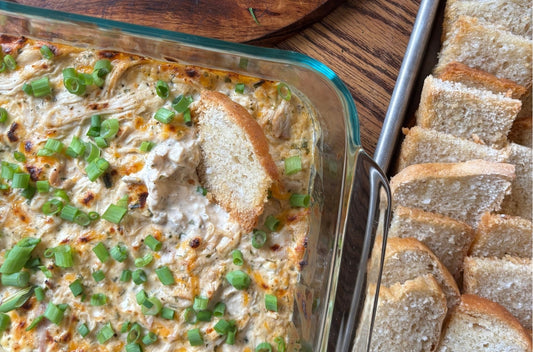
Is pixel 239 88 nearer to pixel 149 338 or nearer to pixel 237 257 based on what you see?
pixel 237 257

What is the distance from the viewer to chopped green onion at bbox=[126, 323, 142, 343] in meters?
2.33

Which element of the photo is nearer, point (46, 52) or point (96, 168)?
point (96, 168)

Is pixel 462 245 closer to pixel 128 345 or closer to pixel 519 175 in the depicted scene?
pixel 519 175

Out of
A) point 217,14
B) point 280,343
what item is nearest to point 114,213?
point 280,343

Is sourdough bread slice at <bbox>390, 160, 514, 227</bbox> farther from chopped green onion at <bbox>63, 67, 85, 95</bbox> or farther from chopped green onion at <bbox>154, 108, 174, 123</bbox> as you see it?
chopped green onion at <bbox>63, 67, 85, 95</bbox>

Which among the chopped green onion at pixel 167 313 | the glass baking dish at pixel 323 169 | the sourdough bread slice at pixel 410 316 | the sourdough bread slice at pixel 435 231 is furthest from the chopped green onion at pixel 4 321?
the sourdough bread slice at pixel 435 231

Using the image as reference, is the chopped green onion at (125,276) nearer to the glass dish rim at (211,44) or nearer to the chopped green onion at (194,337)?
the chopped green onion at (194,337)

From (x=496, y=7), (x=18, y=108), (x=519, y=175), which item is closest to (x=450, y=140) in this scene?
(x=519, y=175)

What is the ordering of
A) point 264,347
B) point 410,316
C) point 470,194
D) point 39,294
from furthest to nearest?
1. point 470,194
2. point 410,316
3. point 39,294
4. point 264,347

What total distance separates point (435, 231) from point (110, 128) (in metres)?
1.54

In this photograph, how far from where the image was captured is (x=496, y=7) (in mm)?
2938

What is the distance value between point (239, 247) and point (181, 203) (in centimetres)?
30

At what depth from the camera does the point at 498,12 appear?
2.95m

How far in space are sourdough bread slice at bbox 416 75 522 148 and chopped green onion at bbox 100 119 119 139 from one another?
143 centimetres
